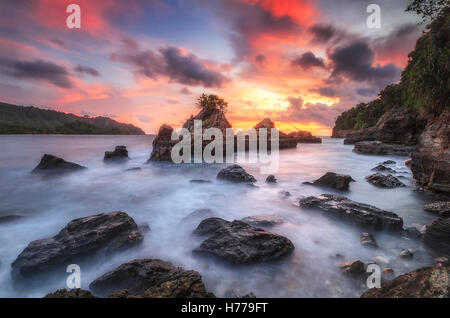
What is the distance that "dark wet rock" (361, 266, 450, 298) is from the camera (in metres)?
2.06

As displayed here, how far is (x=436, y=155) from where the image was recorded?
22.8 ft

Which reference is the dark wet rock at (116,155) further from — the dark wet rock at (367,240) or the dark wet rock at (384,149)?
the dark wet rock at (384,149)

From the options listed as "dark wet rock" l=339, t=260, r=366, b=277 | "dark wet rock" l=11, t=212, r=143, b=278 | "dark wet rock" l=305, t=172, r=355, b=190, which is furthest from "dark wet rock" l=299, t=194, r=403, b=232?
"dark wet rock" l=11, t=212, r=143, b=278

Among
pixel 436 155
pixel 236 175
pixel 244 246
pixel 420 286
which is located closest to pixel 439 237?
pixel 420 286

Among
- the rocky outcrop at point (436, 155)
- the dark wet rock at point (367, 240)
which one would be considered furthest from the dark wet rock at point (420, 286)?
the rocky outcrop at point (436, 155)

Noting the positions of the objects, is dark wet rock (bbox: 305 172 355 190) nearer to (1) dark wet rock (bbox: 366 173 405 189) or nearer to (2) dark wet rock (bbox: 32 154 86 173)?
(1) dark wet rock (bbox: 366 173 405 189)

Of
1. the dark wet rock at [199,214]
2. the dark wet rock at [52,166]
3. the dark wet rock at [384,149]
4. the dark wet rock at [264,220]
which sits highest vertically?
the dark wet rock at [384,149]

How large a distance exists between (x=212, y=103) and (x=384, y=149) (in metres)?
25.8

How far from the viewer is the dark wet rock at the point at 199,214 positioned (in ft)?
20.2

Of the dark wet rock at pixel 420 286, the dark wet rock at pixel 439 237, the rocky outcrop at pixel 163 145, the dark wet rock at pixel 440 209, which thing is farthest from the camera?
the rocky outcrop at pixel 163 145

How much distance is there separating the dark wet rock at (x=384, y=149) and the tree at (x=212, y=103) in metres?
22.2

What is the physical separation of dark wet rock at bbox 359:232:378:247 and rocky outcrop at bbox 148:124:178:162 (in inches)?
617
